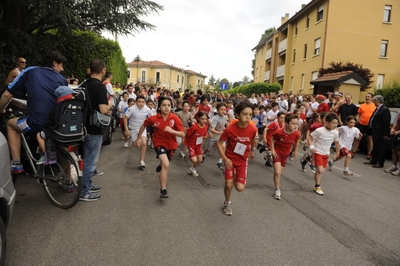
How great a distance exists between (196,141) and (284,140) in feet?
6.09

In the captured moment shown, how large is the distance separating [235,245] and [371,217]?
2.62m

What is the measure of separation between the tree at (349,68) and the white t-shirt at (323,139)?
2049cm

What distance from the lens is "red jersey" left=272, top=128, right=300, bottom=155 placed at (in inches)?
233

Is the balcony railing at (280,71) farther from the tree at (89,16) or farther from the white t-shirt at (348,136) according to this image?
the white t-shirt at (348,136)

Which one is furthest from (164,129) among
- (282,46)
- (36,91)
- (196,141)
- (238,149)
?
(282,46)

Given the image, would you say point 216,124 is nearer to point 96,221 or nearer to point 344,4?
point 96,221

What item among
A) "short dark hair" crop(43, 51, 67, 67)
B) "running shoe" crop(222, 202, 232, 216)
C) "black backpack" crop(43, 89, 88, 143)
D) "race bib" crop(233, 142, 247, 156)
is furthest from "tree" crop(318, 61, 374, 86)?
"black backpack" crop(43, 89, 88, 143)

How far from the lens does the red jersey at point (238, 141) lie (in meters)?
4.75

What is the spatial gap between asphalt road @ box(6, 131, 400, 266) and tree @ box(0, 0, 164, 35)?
9016mm

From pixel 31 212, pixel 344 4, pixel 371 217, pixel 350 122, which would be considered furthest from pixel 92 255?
pixel 344 4

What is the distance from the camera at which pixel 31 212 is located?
13.7ft

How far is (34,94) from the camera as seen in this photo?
429cm

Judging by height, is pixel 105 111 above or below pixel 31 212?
above

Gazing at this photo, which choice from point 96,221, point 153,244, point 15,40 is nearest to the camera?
point 153,244
